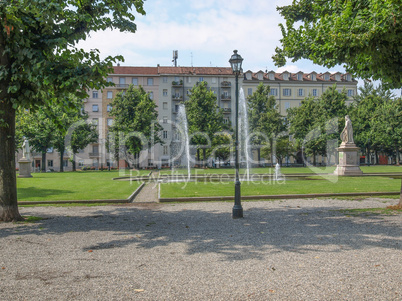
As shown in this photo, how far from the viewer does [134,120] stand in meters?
52.4

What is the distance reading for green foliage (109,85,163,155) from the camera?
172 ft

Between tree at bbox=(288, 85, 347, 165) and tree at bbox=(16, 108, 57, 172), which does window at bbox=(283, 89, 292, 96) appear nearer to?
tree at bbox=(288, 85, 347, 165)

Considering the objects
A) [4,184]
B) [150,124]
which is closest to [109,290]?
[4,184]

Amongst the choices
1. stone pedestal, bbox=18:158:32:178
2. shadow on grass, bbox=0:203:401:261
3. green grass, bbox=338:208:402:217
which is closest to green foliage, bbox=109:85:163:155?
stone pedestal, bbox=18:158:32:178

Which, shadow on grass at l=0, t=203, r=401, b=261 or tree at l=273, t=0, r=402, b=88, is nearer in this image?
shadow on grass at l=0, t=203, r=401, b=261

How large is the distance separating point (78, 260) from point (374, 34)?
8519 millimetres

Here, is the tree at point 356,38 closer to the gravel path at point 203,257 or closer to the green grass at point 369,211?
the green grass at point 369,211

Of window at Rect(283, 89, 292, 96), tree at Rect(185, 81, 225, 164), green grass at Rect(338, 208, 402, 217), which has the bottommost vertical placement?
green grass at Rect(338, 208, 402, 217)

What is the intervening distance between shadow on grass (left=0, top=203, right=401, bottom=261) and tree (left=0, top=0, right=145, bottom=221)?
2.55 m

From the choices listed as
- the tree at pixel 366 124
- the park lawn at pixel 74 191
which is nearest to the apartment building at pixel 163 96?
the tree at pixel 366 124

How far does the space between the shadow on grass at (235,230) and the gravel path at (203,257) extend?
0.03 meters

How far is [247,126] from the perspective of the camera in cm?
6575

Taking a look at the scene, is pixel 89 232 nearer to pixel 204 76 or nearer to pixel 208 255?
pixel 208 255

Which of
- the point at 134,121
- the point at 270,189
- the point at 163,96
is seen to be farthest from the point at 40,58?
the point at 163,96
